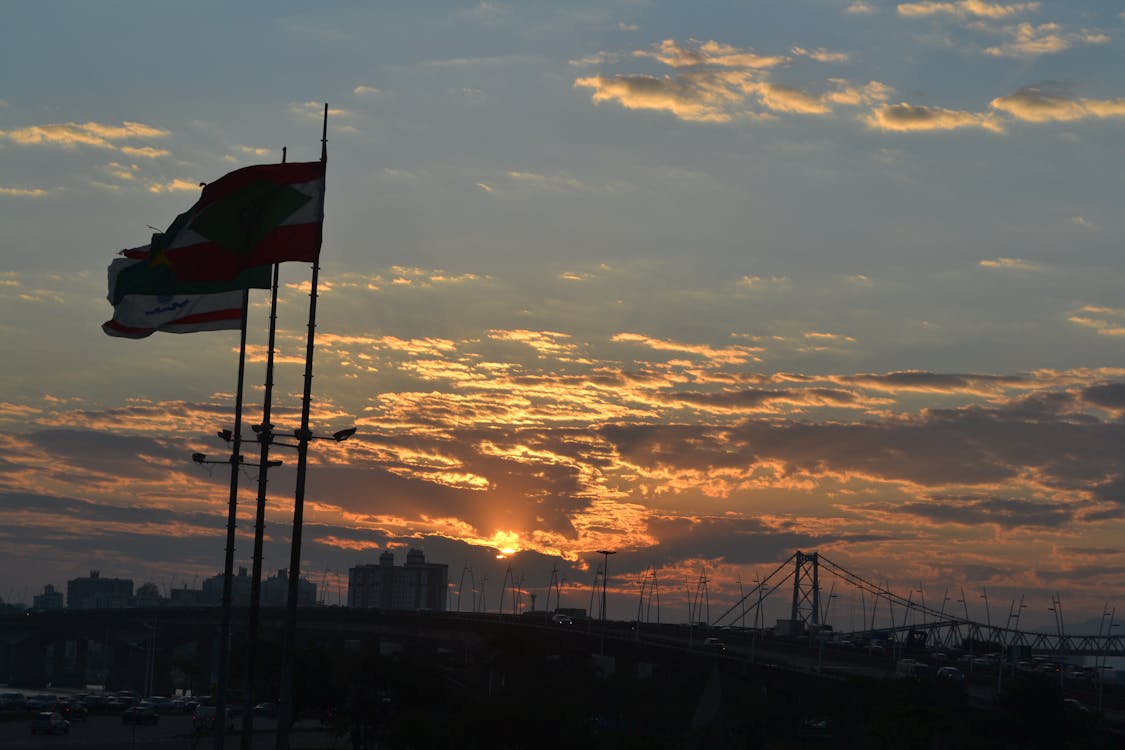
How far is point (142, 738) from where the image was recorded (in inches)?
4756

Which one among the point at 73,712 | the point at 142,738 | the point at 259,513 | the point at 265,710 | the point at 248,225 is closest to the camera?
the point at 248,225

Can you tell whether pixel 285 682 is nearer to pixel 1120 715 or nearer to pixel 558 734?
pixel 558 734

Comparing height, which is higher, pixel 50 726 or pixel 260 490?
pixel 260 490

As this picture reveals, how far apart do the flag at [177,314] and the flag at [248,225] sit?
3714mm

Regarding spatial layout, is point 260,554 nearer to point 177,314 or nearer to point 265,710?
point 177,314

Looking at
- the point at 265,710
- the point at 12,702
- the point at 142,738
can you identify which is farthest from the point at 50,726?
the point at 265,710

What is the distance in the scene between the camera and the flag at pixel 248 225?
45.2 m

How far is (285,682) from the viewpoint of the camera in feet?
137

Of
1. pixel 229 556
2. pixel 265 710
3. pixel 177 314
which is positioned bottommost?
pixel 265 710

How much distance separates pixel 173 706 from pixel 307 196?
6236 inches

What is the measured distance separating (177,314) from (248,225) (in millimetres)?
7438

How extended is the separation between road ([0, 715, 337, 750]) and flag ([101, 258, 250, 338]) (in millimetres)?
54896

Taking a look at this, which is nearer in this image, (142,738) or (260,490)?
(260,490)

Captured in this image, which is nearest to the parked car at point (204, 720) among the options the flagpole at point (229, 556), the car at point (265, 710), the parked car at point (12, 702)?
the car at point (265, 710)
